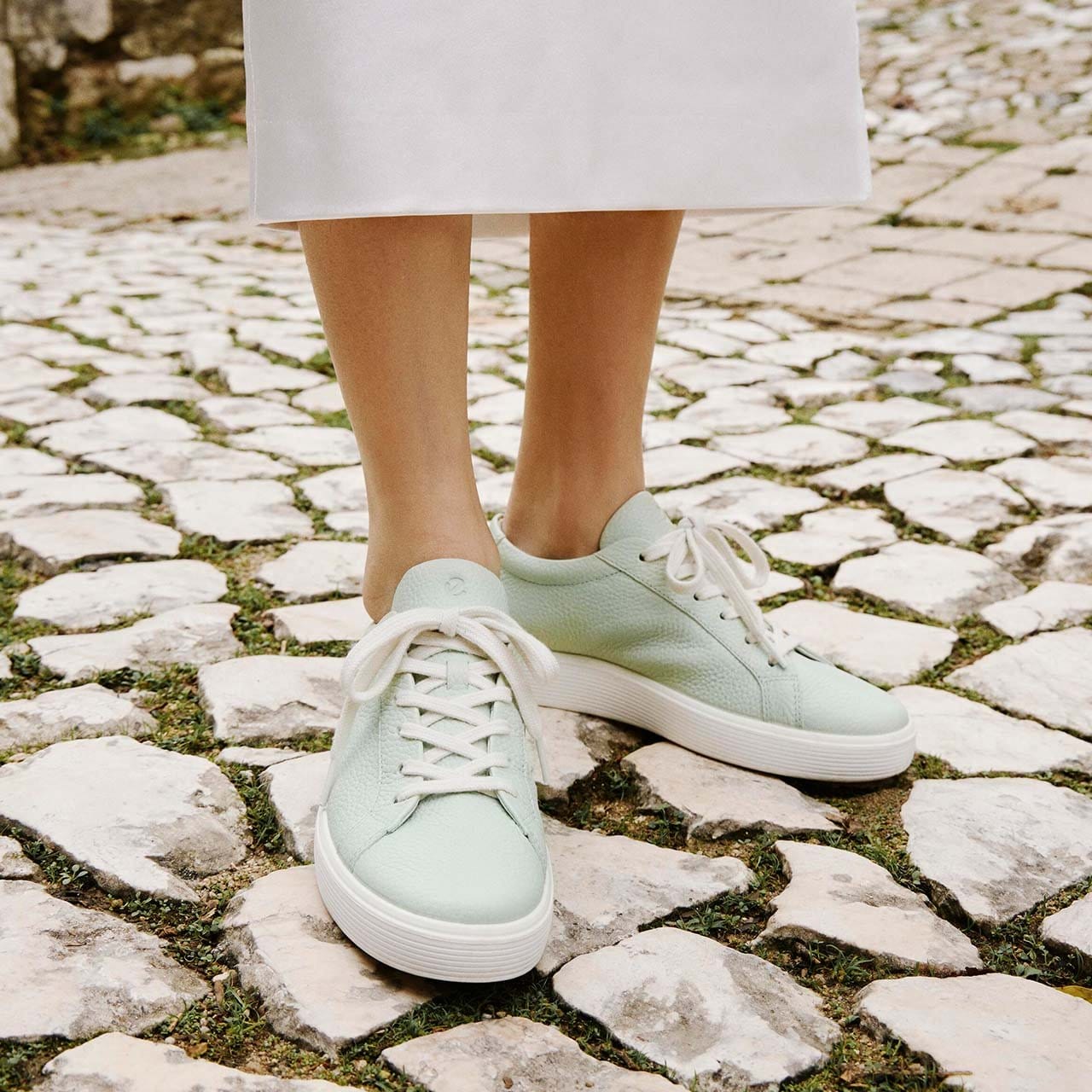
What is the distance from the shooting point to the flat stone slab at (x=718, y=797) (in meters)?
1.14

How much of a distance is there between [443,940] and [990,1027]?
0.40 metres

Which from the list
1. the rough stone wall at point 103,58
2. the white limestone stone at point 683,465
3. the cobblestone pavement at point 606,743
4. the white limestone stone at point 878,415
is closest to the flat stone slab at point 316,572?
the cobblestone pavement at point 606,743

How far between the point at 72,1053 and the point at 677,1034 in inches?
16.1

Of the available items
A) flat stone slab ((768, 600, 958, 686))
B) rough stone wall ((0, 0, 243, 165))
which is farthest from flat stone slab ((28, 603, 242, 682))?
rough stone wall ((0, 0, 243, 165))

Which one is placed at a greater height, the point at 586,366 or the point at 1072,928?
the point at 586,366

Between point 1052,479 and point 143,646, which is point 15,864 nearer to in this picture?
point 143,646

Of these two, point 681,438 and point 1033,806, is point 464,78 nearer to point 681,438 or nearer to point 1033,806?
point 1033,806

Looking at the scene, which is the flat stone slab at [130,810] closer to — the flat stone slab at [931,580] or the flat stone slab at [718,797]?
the flat stone slab at [718,797]

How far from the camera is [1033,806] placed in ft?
3.84

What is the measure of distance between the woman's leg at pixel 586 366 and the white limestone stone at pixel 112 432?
1269mm

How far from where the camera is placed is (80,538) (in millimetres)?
1813

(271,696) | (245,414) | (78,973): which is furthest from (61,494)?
(78,973)

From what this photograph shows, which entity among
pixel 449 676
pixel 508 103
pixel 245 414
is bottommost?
pixel 245 414

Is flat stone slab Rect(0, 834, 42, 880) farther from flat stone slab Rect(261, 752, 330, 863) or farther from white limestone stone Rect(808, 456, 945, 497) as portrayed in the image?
white limestone stone Rect(808, 456, 945, 497)
